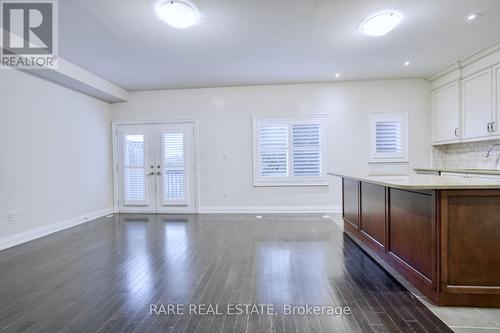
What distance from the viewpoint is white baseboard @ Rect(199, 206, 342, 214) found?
5609 millimetres

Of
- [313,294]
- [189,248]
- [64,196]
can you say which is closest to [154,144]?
[64,196]

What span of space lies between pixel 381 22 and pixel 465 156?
3.45 metres

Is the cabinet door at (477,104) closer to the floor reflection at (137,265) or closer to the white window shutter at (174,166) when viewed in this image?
the floor reflection at (137,265)

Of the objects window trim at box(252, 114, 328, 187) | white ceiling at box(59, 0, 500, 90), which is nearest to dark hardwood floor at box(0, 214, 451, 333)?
window trim at box(252, 114, 328, 187)

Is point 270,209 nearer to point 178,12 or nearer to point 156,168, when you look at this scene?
point 156,168

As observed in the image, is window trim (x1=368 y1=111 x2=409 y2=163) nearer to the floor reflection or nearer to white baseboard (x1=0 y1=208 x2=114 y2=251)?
the floor reflection

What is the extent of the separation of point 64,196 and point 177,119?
2.57 metres

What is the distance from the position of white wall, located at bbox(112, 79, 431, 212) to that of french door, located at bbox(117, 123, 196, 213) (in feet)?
0.95

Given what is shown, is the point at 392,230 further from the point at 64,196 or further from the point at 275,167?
the point at 64,196

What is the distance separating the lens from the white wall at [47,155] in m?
3.68

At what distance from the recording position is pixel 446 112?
495 cm

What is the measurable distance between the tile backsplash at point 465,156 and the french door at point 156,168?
5.14 m

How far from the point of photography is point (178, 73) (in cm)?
486

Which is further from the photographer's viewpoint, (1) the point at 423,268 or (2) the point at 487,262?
(1) the point at 423,268
